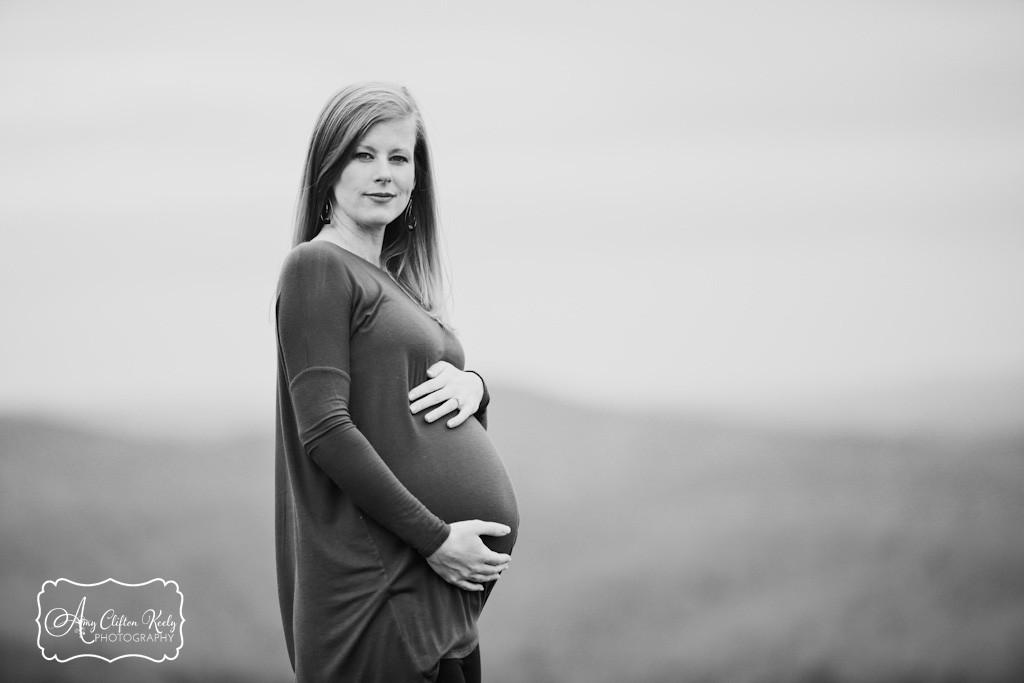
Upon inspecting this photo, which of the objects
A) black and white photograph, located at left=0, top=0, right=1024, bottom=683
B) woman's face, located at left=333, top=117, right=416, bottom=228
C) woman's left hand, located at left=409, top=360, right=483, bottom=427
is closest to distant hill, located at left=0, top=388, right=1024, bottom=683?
black and white photograph, located at left=0, top=0, right=1024, bottom=683

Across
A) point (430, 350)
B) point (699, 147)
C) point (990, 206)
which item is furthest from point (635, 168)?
point (430, 350)

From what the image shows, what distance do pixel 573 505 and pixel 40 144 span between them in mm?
1379

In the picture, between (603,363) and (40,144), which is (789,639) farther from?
(40,144)

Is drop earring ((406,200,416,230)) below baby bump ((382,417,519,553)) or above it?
above

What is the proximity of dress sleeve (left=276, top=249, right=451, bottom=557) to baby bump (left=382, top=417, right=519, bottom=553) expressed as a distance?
0.06 m

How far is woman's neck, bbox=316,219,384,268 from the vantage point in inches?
45.3

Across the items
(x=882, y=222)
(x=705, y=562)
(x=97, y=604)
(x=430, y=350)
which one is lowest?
(x=97, y=604)

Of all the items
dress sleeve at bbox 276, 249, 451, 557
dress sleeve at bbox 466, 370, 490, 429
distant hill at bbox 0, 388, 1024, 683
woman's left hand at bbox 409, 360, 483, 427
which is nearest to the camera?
dress sleeve at bbox 276, 249, 451, 557

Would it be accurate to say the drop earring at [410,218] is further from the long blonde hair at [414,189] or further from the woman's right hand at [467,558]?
the woman's right hand at [467,558]

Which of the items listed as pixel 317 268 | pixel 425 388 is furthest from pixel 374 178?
pixel 425 388

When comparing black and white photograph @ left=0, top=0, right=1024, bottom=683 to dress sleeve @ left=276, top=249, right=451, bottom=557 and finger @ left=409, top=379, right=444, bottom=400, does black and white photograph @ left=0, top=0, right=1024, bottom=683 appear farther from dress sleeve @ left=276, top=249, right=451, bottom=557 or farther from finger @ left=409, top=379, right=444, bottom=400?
dress sleeve @ left=276, top=249, right=451, bottom=557

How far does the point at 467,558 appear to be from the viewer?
3.58 ft

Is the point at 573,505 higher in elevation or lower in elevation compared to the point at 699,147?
lower

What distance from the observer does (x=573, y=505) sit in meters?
1.96
